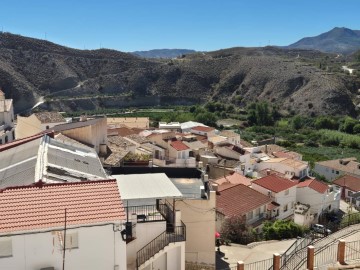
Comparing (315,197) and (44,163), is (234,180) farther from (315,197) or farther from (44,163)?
(44,163)

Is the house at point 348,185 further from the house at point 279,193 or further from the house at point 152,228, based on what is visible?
the house at point 152,228

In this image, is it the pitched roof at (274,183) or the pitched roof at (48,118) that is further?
the pitched roof at (48,118)

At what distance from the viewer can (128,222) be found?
1323 centimetres

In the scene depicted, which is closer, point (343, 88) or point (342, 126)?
point (342, 126)

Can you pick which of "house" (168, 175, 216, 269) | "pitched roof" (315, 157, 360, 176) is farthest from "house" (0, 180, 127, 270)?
"pitched roof" (315, 157, 360, 176)

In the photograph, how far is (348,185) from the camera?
47031mm

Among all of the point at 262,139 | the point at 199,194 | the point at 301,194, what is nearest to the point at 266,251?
the point at 199,194

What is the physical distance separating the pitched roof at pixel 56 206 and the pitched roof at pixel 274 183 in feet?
75.9

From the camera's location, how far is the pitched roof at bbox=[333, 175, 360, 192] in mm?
46391

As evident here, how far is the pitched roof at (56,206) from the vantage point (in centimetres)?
1061

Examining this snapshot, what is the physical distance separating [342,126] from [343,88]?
2282cm

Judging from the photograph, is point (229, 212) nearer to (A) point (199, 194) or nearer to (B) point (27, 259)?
(A) point (199, 194)

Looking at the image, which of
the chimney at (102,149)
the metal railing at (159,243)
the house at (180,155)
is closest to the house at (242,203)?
the chimney at (102,149)

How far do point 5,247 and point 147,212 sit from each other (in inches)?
A: 211
